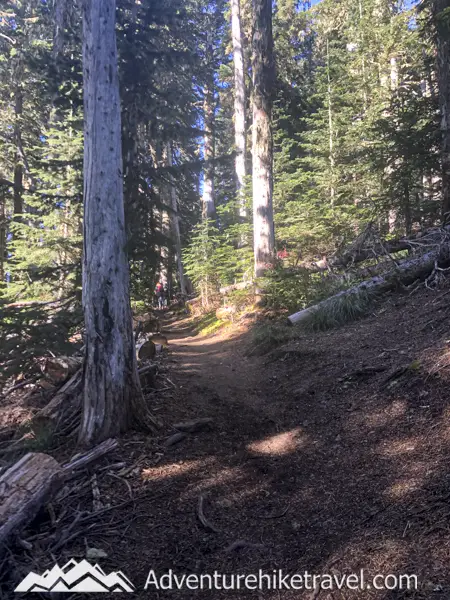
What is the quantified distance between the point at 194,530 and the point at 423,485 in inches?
70.4

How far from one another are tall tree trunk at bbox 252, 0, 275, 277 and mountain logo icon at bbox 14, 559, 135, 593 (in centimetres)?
984

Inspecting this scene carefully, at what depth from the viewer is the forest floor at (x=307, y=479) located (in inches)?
99.5

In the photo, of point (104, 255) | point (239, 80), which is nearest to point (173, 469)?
point (104, 255)

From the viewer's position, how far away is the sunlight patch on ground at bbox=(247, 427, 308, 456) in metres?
4.39

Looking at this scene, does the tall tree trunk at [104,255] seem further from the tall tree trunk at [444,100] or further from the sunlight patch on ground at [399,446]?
the tall tree trunk at [444,100]

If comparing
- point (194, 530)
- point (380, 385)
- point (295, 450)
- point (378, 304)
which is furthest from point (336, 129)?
point (194, 530)

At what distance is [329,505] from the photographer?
10.4 feet

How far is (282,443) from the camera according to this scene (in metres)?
4.57

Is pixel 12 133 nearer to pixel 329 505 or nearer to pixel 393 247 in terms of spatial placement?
pixel 393 247

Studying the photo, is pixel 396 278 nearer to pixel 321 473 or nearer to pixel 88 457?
pixel 321 473

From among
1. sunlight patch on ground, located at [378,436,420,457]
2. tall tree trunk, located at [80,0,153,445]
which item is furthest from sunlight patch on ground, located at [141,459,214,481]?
sunlight patch on ground, located at [378,436,420,457]

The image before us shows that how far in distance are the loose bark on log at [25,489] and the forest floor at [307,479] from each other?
385 mm

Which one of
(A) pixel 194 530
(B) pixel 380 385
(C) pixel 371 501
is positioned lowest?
(A) pixel 194 530

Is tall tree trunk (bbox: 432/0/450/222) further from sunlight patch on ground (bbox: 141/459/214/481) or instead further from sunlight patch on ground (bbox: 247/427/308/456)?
sunlight patch on ground (bbox: 141/459/214/481)
